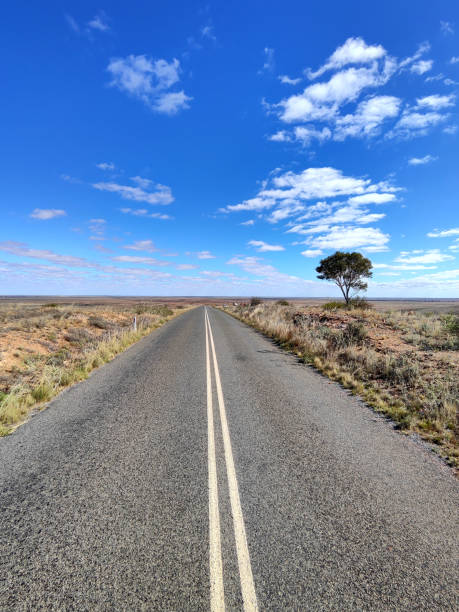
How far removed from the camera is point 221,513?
10.1ft

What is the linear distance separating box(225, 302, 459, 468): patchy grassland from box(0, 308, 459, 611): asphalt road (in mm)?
771

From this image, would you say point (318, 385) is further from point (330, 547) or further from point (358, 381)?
point (330, 547)

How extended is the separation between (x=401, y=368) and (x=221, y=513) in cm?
716

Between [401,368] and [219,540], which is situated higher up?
[401,368]

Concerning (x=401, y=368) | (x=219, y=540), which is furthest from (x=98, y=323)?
(x=219, y=540)

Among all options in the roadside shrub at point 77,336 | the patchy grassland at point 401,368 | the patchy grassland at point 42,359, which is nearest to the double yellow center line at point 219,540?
the patchy grassland at point 401,368

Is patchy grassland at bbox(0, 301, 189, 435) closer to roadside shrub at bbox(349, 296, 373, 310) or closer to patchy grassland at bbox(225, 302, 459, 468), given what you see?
patchy grassland at bbox(225, 302, 459, 468)

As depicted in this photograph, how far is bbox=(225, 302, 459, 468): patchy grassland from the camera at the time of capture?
5.41 meters

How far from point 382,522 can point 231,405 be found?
12.1ft

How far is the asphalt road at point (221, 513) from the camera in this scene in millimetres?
2240

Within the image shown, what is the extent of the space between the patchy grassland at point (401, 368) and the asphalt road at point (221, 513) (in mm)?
771

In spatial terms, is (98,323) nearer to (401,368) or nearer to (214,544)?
(401,368)

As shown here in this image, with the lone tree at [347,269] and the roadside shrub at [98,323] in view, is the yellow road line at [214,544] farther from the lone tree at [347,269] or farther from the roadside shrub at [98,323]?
the lone tree at [347,269]

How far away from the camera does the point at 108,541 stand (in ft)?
8.79
